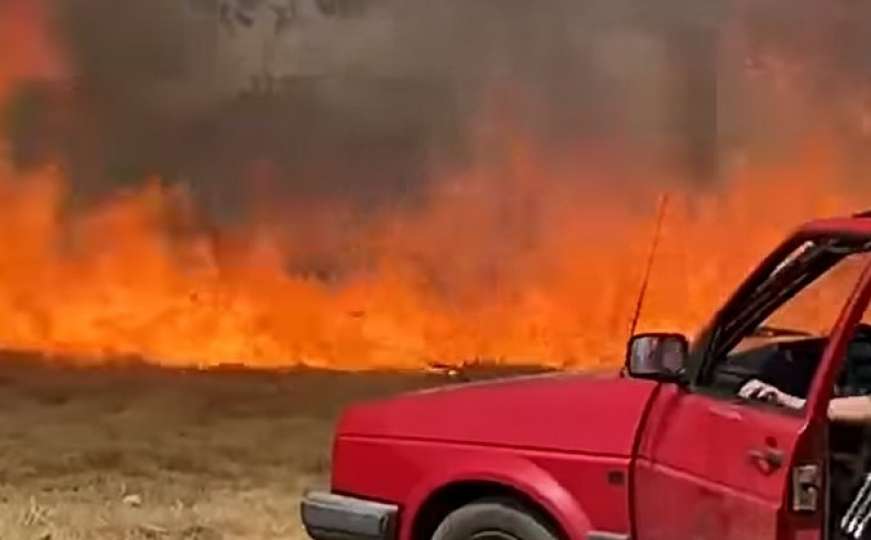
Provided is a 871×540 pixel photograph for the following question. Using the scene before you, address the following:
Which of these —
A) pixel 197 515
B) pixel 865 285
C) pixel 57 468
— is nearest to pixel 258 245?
pixel 57 468

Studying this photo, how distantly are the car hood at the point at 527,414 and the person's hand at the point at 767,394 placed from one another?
0.33m

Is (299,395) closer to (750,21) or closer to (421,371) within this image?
(421,371)

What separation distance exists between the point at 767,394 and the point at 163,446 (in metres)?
5.14

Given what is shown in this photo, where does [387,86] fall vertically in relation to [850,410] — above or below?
above

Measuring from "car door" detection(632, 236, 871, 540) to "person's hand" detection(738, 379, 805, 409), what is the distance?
0.03m

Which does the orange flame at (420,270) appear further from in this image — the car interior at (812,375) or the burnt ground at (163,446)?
the car interior at (812,375)

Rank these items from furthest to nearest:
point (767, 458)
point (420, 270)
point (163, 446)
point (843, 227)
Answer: point (420, 270), point (163, 446), point (843, 227), point (767, 458)

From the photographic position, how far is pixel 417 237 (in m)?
11.4

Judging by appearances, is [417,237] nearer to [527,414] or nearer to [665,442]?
[527,414]

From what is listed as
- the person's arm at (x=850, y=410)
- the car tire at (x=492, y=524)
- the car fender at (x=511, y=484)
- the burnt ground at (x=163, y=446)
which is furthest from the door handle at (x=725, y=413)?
the burnt ground at (x=163, y=446)

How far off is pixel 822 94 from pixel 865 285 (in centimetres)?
707

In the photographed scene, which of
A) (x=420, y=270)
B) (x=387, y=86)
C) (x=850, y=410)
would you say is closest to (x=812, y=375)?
(x=850, y=410)

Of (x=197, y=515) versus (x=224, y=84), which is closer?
(x=197, y=515)

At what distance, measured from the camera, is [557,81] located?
447 inches
